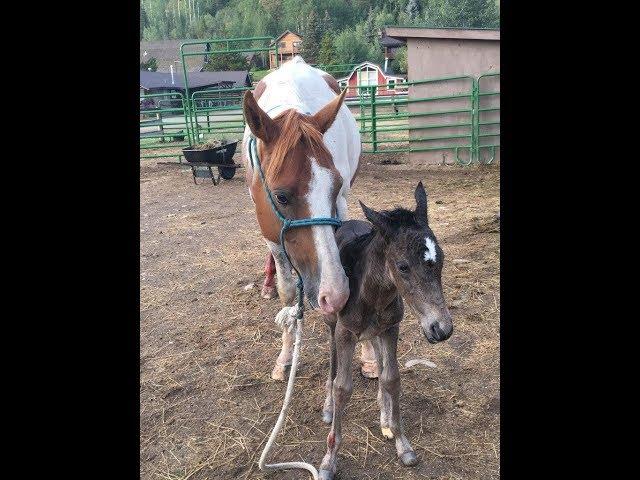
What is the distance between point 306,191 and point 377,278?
50 cm

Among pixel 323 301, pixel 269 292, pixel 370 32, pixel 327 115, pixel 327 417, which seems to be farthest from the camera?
pixel 370 32

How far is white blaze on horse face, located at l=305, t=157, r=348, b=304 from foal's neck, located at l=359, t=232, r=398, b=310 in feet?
0.43

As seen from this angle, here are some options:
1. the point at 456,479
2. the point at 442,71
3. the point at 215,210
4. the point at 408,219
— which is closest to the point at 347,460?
the point at 456,479

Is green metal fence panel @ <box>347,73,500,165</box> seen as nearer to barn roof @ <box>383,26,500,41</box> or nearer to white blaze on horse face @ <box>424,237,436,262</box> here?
barn roof @ <box>383,26,500,41</box>

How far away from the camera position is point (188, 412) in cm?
287

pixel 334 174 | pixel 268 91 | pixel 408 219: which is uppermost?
pixel 268 91

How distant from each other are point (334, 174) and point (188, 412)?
5.93 feet

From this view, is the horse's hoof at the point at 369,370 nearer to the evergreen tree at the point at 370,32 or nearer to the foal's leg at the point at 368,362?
the foal's leg at the point at 368,362

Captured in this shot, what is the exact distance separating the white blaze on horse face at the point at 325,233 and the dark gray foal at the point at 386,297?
170 millimetres

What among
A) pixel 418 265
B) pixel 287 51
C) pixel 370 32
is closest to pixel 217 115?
pixel 418 265

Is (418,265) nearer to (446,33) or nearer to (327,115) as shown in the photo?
(327,115)

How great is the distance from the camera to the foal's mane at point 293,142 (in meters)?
2.10

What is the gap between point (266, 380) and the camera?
3.15 m

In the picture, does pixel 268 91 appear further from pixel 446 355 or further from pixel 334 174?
pixel 446 355
